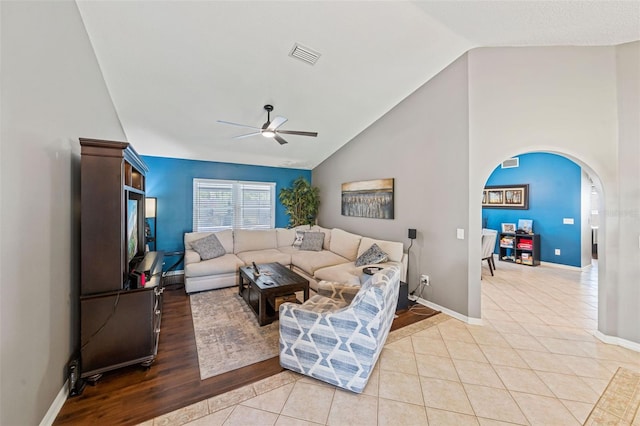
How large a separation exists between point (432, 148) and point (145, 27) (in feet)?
12.0

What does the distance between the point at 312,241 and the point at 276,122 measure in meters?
3.02

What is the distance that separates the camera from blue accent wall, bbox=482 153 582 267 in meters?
5.40

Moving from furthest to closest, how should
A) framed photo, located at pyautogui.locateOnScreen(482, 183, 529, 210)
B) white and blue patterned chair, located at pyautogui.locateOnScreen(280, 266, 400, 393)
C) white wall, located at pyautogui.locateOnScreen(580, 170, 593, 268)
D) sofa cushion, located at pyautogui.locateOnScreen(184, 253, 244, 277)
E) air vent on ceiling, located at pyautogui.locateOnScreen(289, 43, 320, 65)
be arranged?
framed photo, located at pyautogui.locateOnScreen(482, 183, 529, 210) < white wall, located at pyautogui.locateOnScreen(580, 170, 593, 268) < sofa cushion, located at pyautogui.locateOnScreen(184, 253, 244, 277) < air vent on ceiling, located at pyautogui.locateOnScreen(289, 43, 320, 65) < white and blue patterned chair, located at pyautogui.locateOnScreen(280, 266, 400, 393)

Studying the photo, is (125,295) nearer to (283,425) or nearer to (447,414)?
(283,425)

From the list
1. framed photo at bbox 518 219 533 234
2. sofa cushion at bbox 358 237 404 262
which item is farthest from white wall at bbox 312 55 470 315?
framed photo at bbox 518 219 533 234

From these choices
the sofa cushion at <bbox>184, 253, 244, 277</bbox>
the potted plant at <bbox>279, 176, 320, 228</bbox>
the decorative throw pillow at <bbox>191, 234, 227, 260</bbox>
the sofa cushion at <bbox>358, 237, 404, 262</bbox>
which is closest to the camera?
the sofa cushion at <bbox>358, 237, 404, 262</bbox>

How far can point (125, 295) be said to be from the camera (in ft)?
6.81

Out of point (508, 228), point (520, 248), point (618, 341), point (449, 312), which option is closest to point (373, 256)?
point (449, 312)

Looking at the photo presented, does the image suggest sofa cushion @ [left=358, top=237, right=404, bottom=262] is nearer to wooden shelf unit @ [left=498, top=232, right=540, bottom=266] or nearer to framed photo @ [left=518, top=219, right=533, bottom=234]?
wooden shelf unit @ [left=498, top=232, right=540, bottom=266]

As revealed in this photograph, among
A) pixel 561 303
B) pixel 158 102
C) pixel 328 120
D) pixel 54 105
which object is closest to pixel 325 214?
pixel 328 120

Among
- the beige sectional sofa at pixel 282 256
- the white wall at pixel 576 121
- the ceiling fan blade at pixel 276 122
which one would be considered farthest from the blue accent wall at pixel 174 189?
the white wall at pixel 576 121

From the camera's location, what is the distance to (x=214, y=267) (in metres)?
4.18

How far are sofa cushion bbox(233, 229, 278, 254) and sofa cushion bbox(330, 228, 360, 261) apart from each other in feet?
4.63

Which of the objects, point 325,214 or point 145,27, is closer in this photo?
point 145,27
